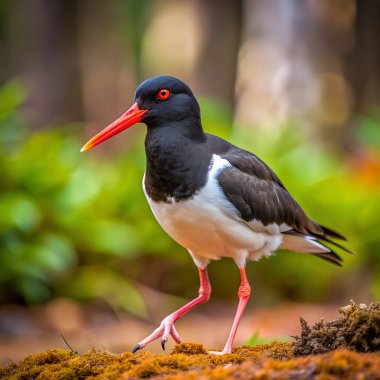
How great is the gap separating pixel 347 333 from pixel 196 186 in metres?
1.63

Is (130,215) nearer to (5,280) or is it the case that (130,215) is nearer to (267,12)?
(5,280)

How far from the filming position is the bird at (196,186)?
16.7 ft

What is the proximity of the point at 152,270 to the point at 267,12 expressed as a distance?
5.75 metres

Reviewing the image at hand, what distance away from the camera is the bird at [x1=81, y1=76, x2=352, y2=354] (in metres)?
5.08

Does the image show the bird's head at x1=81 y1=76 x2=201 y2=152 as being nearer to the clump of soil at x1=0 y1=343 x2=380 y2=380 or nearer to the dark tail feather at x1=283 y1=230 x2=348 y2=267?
the dark tail feather at x1=283 y1=230 x2=348 y2=267

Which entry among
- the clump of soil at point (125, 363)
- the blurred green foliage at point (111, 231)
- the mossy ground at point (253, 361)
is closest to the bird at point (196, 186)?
the clump of soil at point (125, 363)

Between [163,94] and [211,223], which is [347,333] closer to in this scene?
[211,223]

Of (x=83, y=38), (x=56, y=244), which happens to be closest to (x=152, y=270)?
(x=56, y=244)

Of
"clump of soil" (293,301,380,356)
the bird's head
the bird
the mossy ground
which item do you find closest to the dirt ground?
the bird

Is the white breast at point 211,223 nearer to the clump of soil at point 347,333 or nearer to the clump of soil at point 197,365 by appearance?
the clump of soil at point 197,365

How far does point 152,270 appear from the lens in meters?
9.49

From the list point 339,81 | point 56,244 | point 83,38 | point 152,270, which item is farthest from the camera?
point 83,38

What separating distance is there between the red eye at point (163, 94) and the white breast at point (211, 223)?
591 mm

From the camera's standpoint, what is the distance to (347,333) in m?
3.92
